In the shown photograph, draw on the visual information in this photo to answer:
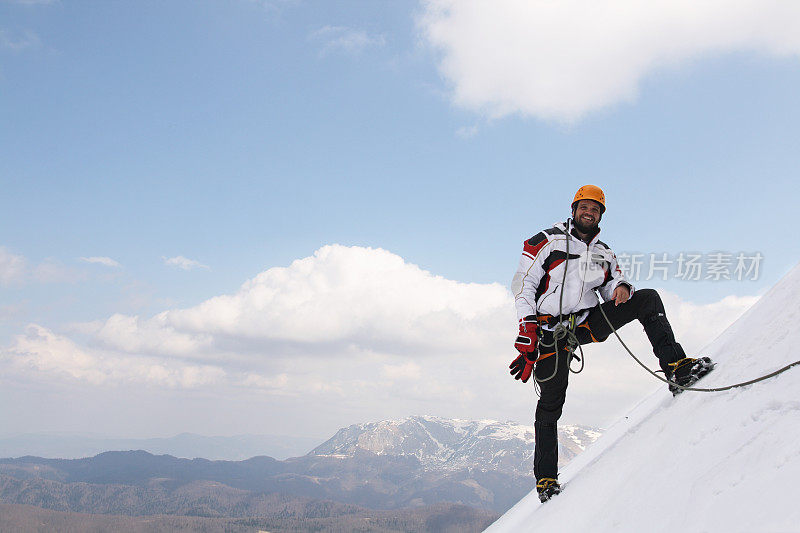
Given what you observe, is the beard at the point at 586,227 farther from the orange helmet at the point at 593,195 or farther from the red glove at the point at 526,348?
the red glove at the point at 526,348

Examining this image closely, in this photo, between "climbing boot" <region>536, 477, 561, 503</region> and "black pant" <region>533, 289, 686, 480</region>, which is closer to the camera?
"black pant" <region>533, 289, 686, 480</region>

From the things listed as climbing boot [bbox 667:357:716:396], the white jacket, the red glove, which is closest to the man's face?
the white jacket

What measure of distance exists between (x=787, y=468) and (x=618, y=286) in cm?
450

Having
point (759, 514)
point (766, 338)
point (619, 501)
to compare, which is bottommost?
point (619, 501)

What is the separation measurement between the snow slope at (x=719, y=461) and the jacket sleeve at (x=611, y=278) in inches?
61.2

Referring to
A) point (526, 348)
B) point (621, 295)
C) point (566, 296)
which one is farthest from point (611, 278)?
point (526, 348)

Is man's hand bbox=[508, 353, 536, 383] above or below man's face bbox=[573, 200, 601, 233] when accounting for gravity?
below

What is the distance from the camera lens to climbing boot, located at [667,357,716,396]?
6.08 metres

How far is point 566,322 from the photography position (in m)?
7.40

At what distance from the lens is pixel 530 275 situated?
746 centimetres

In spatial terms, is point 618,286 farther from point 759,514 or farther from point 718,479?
point 759,514

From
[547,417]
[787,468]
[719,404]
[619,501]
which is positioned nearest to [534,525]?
[547,417]

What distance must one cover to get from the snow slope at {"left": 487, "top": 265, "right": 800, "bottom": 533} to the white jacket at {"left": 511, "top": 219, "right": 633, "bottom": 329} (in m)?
1.70

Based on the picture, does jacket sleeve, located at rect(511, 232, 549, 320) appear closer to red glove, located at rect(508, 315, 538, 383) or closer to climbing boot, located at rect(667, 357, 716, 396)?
red glove, located at rect(508, 315, 538, 383)
